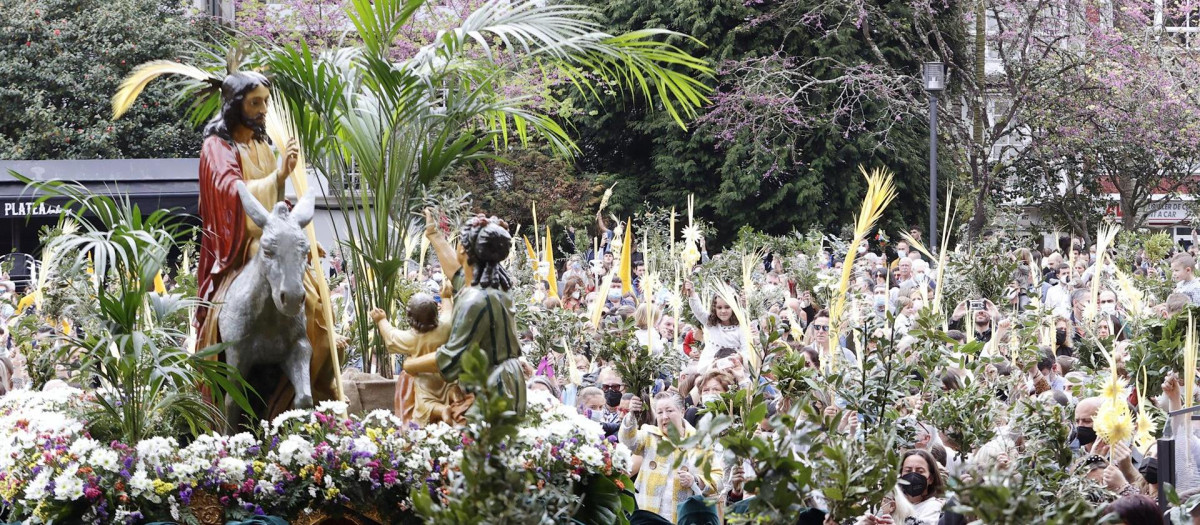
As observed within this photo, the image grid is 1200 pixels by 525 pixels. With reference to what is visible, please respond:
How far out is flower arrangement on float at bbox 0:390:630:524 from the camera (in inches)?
259

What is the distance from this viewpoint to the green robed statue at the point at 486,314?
22.6ft

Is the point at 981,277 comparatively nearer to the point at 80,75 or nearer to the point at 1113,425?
the point at 1113,425

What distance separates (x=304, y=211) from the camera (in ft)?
23.5

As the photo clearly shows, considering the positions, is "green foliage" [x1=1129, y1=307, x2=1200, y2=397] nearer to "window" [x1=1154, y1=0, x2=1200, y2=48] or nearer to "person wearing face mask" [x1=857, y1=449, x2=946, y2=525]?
"person wearing face mask" [x1=857, y1=449, x2=946, y2=525]

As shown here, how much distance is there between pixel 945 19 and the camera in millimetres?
29625

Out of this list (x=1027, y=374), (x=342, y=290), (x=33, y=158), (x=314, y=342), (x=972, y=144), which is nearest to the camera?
(x=314, y=342)

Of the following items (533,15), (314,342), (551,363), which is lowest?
(551,363)

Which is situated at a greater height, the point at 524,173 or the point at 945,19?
the point at 945,19

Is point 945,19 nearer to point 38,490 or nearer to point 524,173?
point 524,173

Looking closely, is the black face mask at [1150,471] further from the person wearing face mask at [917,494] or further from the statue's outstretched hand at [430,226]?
the statue's outstretched hand at [430,226]

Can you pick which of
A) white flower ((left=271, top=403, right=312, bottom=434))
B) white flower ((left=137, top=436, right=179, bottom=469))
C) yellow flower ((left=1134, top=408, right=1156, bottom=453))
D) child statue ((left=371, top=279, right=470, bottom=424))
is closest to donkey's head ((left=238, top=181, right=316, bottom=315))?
white flower ((left=271, top=403, right=312, bottom=434))

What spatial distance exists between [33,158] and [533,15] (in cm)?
2189

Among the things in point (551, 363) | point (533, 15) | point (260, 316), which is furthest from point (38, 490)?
point (551, 363)

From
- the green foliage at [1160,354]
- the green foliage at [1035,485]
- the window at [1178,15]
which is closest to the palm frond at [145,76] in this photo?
the green foliage at [1035,485]
